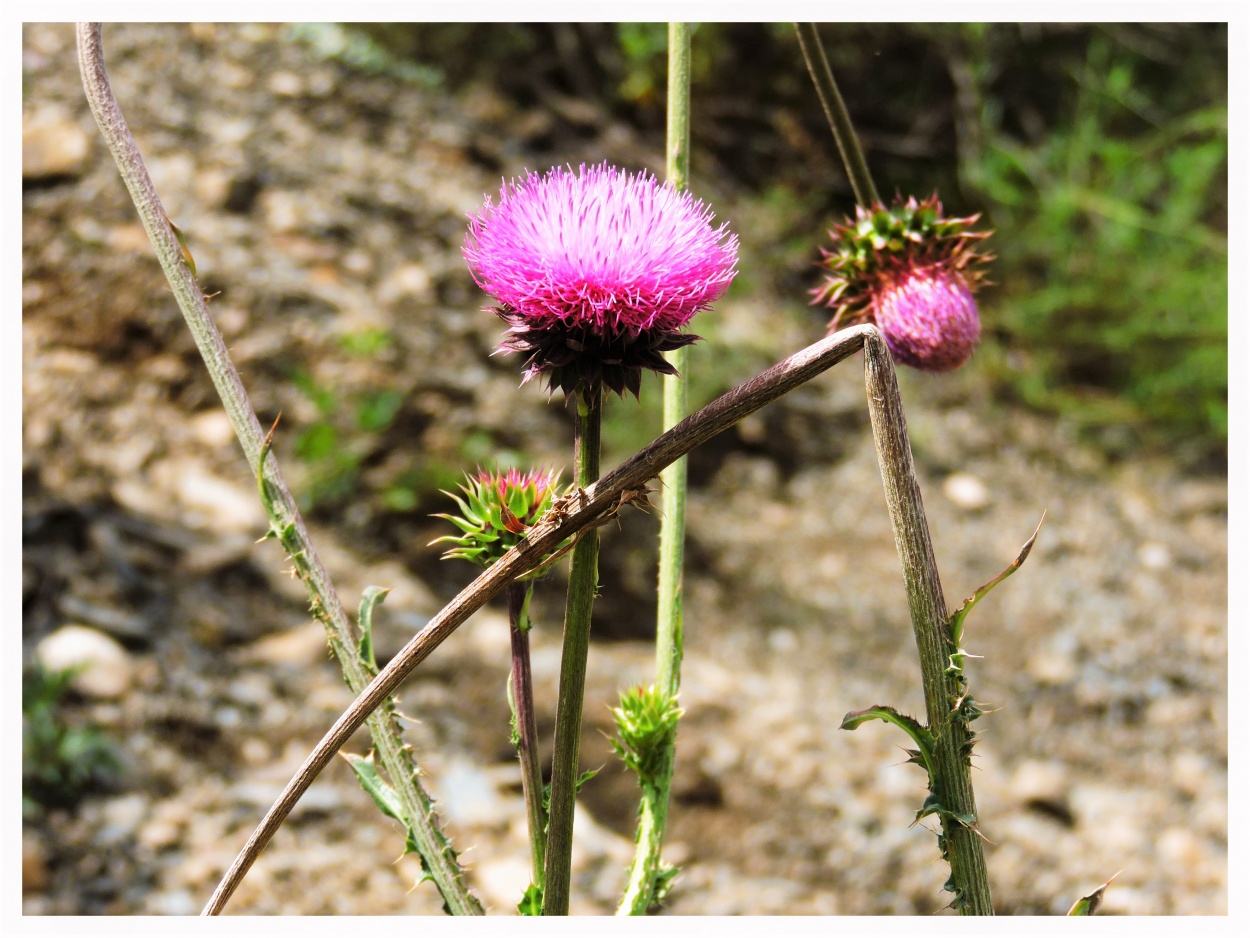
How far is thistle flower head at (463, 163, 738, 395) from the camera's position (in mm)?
620

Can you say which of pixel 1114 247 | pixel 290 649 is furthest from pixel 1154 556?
pixel 290 649

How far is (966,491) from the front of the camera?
9.36 ft

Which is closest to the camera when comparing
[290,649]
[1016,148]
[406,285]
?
[290,649]

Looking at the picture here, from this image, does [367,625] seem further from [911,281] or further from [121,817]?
[121,817]

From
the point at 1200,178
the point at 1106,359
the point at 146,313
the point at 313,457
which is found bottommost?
the point at 313,457

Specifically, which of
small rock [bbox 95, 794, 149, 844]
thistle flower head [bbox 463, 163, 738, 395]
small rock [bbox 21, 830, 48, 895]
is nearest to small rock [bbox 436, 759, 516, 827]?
small rock [bbox 95, 794, 149, 844]

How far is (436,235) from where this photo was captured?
9.08ft

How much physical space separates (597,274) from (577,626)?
0.68 feet

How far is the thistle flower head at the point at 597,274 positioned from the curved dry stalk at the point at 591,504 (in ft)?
0.20

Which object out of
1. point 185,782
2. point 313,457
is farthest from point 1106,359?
point 185,782

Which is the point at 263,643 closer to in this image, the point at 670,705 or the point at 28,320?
the point at 28,320

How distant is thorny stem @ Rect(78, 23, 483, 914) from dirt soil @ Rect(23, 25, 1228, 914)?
1.06 m

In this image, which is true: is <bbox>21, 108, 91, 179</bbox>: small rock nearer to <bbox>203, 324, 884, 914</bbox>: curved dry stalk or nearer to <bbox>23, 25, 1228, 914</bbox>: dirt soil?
<bbox>23, 25, 1228, 914</bbox>: dirt soil

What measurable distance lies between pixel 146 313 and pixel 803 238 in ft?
6.06
